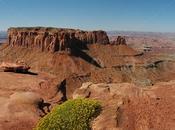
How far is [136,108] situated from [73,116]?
4.52 m

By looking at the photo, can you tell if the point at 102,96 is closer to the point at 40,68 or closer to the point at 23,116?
the point at 23,116

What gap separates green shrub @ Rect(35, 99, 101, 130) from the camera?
26609 millimetres

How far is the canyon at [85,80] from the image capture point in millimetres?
27297

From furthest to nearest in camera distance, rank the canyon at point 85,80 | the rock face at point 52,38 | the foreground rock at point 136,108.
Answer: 1. the rock face at point 52,38
2. the canyon at point 85,80
3. the foreground rock at point 136,108

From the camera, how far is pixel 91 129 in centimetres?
2658

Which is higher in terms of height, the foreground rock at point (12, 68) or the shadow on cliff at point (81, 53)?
the foreground rock at point (12, 68)

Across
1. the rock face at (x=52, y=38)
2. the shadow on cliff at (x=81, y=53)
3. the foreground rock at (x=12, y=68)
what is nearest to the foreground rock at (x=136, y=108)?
the foreground rock at (x=12, y=68)

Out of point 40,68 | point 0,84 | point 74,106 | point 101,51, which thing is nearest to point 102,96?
point 74,106

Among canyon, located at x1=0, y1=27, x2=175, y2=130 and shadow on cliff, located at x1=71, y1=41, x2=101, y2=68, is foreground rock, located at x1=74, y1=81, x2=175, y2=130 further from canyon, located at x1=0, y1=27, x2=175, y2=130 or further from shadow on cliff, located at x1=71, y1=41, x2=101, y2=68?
shadow on cliff, located at x1=71, y1=41, x2=101, y2=68

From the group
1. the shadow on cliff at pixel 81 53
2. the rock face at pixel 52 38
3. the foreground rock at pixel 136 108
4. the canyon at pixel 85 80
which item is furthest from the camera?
the shadow on cliff at pixel 81 53

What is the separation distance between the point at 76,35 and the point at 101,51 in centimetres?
1336

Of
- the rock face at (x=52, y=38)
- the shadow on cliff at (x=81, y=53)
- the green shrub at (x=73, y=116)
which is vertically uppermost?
the green shrub at (x=73, y=116)

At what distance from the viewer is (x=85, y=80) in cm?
12675

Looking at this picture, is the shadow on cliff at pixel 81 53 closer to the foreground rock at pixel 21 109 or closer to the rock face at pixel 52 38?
the rock face at pixel 52 38
